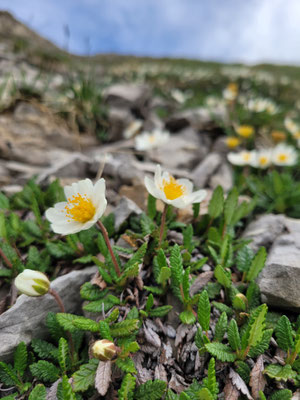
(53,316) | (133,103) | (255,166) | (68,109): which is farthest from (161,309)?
(133,103)

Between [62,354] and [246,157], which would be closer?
[62,354]

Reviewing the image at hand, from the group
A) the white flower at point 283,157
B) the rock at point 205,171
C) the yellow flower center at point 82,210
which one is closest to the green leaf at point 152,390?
the yellow flower center at point 82,210

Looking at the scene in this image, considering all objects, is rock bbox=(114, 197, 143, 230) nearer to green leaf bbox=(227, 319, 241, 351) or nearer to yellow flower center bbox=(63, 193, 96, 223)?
yellow flower center bbox=(63, 193, 96, 223)

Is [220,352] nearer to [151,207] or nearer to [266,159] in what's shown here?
[151,207]

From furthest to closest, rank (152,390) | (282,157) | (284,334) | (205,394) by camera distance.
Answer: (282,157)
(284,334)
(152,390)
(205,394)

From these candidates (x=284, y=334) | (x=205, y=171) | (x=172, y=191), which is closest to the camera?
(x=284, y=334)

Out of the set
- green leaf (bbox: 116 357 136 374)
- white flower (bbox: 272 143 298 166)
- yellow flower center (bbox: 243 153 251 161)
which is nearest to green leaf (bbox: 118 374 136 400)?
green leaf (bbox: 116 357 136 374)

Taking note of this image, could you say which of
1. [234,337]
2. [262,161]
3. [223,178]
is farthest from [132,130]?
[234,337]
